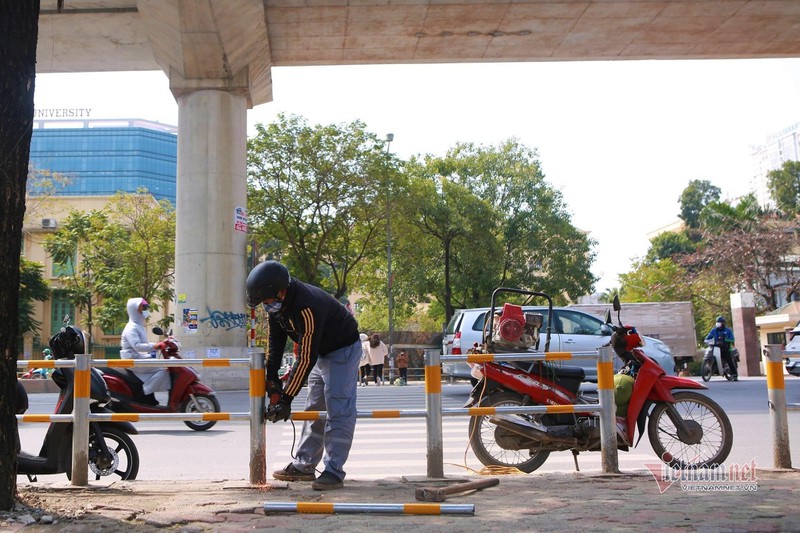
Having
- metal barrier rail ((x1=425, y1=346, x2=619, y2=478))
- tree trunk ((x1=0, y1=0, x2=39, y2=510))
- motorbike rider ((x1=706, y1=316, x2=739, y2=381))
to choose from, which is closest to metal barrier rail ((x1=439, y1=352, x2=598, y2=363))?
metal barrier rail ((x1=425, y1=346, x2=619, y2=478))

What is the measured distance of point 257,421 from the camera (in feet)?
19.0

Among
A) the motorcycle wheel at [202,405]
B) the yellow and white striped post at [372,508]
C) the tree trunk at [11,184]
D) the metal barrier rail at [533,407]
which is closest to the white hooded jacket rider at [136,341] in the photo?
the motorcycle wheel at [202,405]

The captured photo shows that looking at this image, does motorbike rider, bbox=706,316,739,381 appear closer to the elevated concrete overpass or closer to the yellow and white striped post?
the elevated concrete overpass

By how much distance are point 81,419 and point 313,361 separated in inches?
73.6

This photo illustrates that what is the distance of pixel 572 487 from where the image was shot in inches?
216

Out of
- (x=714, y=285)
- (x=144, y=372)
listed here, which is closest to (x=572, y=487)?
(x=144, y=372)

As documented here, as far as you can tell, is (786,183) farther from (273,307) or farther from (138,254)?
(273,307)

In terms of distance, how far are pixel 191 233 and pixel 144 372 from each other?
9622 millimetres

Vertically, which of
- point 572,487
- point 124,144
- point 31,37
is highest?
point 124,144

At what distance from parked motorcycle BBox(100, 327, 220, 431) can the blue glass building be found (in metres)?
110

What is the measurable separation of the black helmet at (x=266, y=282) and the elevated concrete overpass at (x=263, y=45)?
1306 centimetres

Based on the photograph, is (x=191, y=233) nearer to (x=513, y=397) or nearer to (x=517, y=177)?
(x=513, y=397)

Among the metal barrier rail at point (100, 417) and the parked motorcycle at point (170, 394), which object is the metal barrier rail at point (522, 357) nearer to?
the metal barrier rail at point (100, 417)

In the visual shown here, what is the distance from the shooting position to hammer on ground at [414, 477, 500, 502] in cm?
494
